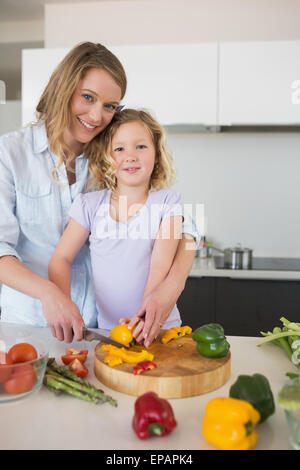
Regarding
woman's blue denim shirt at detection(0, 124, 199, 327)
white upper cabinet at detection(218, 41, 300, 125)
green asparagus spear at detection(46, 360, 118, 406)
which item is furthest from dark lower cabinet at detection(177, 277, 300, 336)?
green asparagus spear at detection(46, 360, 118, 406)

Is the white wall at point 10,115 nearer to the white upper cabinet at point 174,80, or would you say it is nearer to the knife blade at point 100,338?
the white upper cabinet at point 174,80

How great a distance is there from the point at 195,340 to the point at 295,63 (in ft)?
6.34

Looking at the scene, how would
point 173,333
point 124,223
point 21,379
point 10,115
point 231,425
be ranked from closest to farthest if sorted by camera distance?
point 231,425 → point 21,379 → point 173,333 → point 124,223 → point 10,115

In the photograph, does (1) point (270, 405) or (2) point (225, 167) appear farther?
(2) point (225, 167)

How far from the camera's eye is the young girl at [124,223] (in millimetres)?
1215

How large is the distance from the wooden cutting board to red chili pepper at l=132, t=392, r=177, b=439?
0.12 metres

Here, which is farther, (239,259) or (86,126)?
(239,259)

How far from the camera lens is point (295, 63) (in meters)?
2.25

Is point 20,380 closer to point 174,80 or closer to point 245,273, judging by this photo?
point 245,273

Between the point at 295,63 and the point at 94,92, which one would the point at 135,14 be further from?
the point at 94,92

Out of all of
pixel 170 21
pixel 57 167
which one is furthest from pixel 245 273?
pixel 170 21

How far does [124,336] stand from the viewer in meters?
0.86

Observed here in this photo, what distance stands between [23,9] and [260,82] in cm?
160
